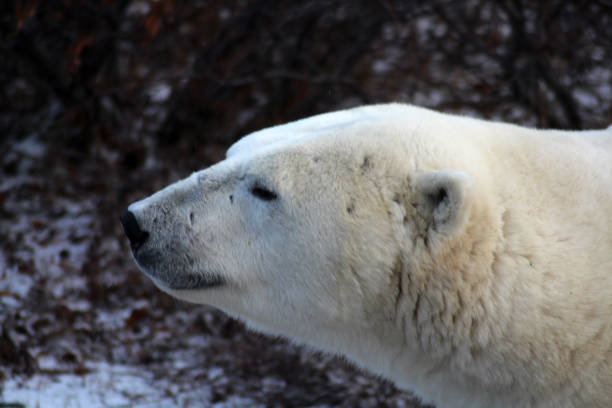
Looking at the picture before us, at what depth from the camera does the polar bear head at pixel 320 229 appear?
2281 millimetres

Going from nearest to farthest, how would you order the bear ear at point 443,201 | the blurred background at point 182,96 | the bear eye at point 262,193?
the bear ear at point 443,201
the bear eye at point 262,193
the blurred background at point 182,96

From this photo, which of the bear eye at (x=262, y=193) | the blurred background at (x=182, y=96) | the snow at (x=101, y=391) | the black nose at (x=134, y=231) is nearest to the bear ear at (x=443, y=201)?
the bear eye at (x=262, y=193)

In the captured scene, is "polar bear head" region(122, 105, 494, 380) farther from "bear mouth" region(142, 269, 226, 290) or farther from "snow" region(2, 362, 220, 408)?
"snow" region(2, 362, 220, 408)

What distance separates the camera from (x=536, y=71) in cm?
668

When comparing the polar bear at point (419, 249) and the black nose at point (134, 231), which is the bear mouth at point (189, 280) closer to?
the polar bear at point (419, 249)

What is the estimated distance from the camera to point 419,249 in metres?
2.27

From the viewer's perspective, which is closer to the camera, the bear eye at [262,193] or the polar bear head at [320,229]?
the polar bear head at [320,229]

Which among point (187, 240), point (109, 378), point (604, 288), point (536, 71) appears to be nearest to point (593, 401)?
point (604, 288)

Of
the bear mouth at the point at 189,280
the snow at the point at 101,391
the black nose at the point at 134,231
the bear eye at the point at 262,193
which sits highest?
the bear eye at the point at 262,193

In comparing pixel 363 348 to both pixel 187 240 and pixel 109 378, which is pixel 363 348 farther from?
pixel 109 378

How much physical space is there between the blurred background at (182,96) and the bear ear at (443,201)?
2.87 meters

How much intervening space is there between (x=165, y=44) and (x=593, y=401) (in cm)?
522

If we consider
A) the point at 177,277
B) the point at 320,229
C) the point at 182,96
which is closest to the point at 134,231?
the point at 177,277

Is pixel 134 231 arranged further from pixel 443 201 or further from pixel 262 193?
pixel 443 201
